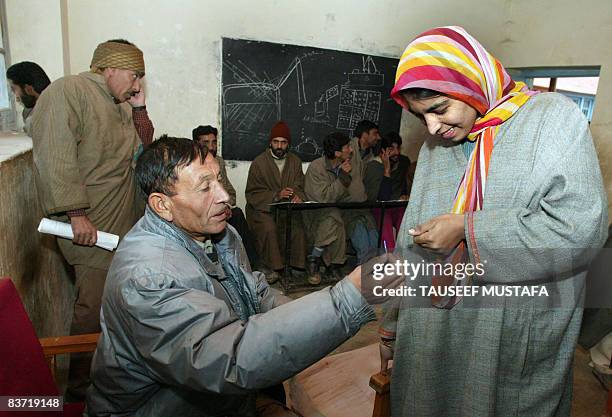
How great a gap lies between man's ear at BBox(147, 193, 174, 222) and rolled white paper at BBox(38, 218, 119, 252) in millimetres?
1055

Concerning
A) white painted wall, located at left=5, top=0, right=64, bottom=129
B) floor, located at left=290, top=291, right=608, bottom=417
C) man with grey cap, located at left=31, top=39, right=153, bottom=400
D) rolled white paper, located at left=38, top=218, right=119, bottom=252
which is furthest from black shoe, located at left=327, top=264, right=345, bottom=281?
white painted wall, located at left=5, top=0, right=64, bottom=129

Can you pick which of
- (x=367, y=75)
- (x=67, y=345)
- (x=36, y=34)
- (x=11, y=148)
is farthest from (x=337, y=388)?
(x=367, y=75)

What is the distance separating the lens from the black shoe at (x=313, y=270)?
4.30 meters

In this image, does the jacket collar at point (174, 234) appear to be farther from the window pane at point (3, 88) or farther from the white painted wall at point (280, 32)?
the white painted wall at point (280, 32)

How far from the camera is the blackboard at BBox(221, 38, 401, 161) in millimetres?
4457

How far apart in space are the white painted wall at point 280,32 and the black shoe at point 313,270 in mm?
1123

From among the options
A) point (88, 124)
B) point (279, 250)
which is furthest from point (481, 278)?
point (279, 250)

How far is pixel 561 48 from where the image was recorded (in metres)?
4.61

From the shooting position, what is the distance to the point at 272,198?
4355 mm

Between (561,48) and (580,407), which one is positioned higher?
(561,48)

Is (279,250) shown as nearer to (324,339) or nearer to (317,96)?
(317,96)

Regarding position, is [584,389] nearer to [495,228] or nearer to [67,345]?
[495,228]

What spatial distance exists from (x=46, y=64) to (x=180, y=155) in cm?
271

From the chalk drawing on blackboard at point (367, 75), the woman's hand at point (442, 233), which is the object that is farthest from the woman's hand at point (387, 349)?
the chalk drawing on blackboard at point (367, 75)
